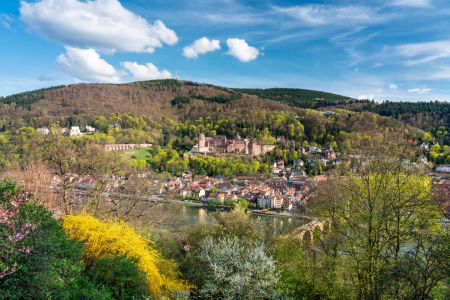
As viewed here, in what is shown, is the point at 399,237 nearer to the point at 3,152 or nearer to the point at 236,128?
the point at 3,152

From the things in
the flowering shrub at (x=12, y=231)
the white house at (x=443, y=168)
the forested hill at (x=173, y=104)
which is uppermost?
the forested hill at (x=173, y=104)

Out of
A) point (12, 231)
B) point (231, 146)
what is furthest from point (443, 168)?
point (12, 231)

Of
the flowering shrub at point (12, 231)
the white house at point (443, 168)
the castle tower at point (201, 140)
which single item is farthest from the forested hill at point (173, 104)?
the flowering shrub at point (12, 231)

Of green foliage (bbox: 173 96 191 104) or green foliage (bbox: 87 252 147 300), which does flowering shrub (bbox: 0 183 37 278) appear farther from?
green foliage (bbox: 173 96 191 104)

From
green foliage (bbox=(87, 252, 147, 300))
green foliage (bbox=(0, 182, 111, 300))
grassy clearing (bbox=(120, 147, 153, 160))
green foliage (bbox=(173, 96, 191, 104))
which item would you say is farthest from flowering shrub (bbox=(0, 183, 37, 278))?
green foliage (bbox=(173, 96, 191, 104))

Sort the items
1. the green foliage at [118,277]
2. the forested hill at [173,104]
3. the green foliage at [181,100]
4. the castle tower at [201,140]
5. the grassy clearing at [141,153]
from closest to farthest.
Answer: the green foliage at [118,277] → the grassy clearing at [141,153] → the forested hill at [173,104] → the castle tower at [201,140] → the green foliage at [181,100]

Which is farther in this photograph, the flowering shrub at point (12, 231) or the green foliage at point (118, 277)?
the green foliage at point (118, 277)

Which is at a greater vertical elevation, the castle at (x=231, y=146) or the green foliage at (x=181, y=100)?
the green foliage at (x=181, y=100)

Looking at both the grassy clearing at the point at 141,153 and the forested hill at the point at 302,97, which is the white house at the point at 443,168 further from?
the forested hill at the point at 302,97

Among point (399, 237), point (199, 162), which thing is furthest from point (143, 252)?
point (199, 162)

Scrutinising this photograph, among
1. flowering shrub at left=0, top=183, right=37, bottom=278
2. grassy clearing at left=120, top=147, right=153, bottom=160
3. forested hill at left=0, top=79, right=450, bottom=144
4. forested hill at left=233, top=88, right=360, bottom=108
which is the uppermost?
forested hill at left=233, top=88, right=360, bottom=108

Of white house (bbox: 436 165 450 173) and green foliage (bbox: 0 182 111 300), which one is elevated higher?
green foliage (bbox: 0 182 111 300)
